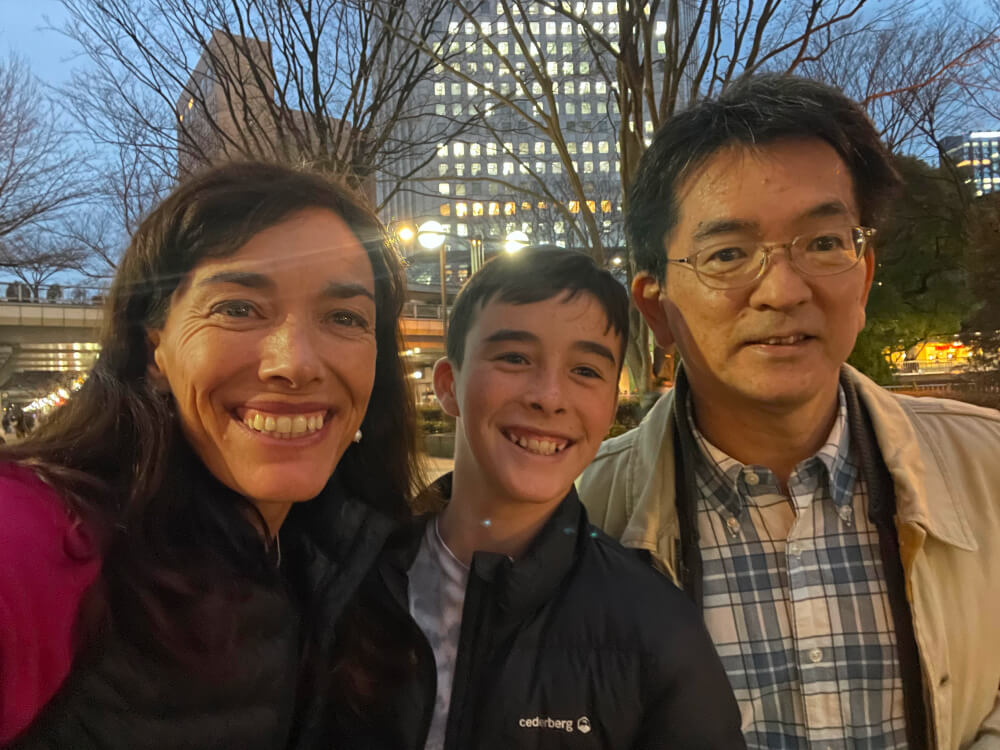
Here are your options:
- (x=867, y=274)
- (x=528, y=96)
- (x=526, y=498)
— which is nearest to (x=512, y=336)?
(x=526, y=498)

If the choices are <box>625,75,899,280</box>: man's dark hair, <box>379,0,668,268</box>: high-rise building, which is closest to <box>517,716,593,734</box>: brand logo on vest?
<box>625,75,899,280</box>: man's dark hair

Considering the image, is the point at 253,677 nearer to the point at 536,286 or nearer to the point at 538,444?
the point at 538,444

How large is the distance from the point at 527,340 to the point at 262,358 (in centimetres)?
67

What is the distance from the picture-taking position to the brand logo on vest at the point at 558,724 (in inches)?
56.3

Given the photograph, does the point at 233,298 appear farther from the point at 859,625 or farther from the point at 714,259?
the point at 859,625

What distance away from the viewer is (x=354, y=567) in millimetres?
1658

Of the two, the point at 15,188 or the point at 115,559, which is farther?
the point at 15,188

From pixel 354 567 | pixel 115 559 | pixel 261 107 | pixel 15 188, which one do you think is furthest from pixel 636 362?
pixel 15 188

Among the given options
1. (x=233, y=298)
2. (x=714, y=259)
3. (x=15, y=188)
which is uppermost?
(x=15, y=188)

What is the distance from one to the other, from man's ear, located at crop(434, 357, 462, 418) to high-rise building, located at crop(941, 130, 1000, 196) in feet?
46.0

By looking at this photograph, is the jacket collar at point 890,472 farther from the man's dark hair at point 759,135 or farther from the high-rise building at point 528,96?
the high-rise building at point 528,96

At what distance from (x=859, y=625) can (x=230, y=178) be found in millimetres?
1947

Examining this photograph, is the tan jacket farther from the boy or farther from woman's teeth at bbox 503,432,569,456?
woman's teeth at bbox 503,432,569,456

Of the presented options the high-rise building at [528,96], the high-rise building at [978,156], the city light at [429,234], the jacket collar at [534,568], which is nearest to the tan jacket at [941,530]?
the jacket collar at [534,568]
